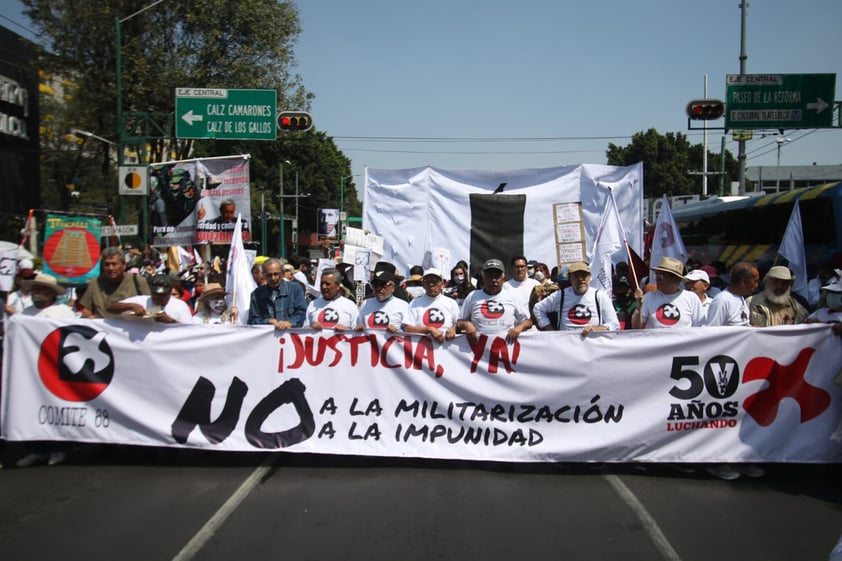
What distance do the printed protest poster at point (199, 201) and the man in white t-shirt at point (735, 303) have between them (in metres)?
7.61

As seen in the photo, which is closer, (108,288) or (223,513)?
(223,513)

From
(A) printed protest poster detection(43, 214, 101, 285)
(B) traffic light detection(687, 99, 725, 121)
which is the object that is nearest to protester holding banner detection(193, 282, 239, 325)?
(A) printed protest poster detection(43, 214, 101, 285)

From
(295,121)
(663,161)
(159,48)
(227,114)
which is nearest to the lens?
(295,121)

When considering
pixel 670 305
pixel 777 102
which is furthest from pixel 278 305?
pixel 777 102

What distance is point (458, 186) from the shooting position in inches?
388

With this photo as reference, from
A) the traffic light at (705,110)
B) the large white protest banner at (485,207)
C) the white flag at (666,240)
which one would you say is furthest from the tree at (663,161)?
the white flag at (666,240)

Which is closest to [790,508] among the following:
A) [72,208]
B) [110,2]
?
[110,2]

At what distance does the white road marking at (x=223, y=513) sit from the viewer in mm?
3730

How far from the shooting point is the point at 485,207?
981 centimetres

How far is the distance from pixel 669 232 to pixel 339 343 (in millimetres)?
4418

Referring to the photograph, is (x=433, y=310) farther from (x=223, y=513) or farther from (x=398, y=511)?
(x=223, y=513)

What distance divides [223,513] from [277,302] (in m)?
2.43

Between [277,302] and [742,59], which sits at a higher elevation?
[742,59]

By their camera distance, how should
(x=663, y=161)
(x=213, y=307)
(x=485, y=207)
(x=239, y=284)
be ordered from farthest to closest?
1. (x=663, y=161)
2. (x=485, y=207)
3. (x=239, y=284)
4. (x=213, y=307)
